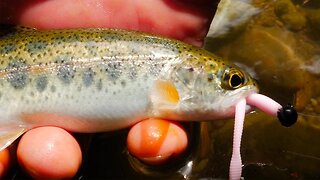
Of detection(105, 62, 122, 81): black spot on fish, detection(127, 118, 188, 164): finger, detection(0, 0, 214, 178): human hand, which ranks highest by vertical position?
detection(0, 0, 214, 178): human hand

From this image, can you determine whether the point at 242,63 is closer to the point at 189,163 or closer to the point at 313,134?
the point at 313,134

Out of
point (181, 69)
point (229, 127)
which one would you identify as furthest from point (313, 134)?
point (181, 69)

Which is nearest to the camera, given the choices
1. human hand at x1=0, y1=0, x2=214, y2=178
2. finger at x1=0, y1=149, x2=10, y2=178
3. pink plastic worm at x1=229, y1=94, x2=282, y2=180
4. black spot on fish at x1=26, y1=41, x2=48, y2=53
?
pink plastic worm at x1=229, y1=94, x2=282, y2=180

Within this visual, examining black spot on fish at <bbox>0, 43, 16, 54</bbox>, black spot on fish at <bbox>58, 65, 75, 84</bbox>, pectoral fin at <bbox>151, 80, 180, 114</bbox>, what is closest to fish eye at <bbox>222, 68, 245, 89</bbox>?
pectoral fin at <bbox>151, 80, 180, 114</bbox>

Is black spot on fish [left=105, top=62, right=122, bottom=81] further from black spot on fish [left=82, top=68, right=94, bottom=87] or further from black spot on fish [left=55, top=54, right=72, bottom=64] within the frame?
black spot on fish [left=55, top=54, right=72, bottom=64]

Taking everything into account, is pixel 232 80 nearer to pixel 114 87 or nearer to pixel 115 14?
pixel 114 87

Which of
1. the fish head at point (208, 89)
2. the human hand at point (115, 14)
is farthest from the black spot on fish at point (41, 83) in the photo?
the fish head at point (208, 89)

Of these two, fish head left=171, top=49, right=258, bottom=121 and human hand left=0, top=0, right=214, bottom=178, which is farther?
human hand left=0, top=0, right=214, bottom=178

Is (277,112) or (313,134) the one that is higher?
(277,112)
